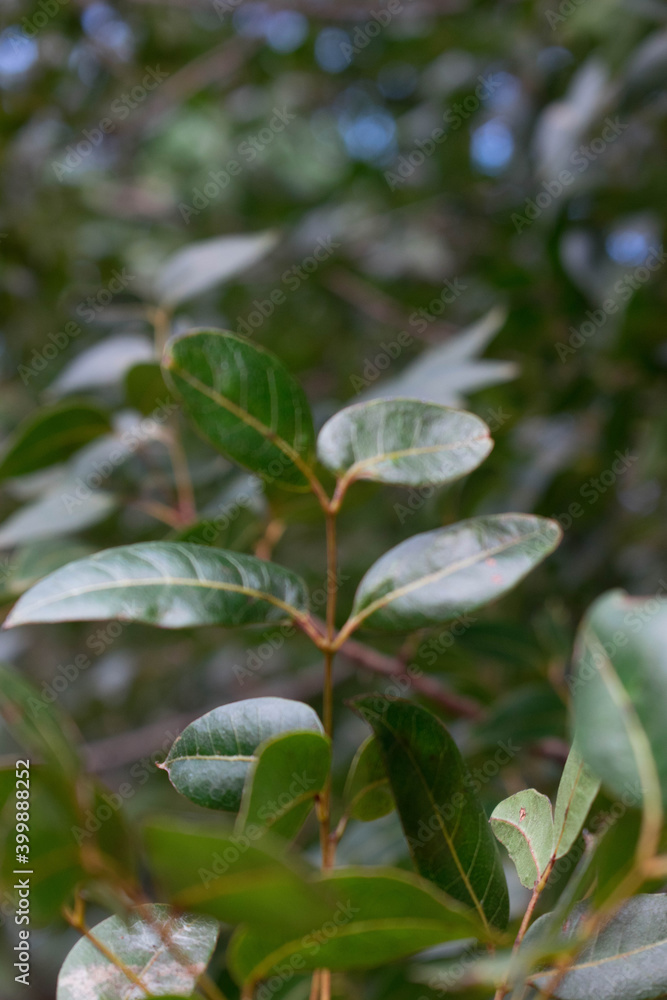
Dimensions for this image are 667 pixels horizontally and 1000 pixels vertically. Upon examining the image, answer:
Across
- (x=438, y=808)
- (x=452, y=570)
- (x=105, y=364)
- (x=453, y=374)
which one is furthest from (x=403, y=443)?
(x=105, y=364)

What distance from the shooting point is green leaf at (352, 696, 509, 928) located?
1.13 ft

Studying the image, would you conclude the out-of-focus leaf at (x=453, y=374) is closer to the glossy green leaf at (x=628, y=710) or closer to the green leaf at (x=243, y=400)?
the green leaf at (x=243, y=400)

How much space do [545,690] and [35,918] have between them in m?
0.53

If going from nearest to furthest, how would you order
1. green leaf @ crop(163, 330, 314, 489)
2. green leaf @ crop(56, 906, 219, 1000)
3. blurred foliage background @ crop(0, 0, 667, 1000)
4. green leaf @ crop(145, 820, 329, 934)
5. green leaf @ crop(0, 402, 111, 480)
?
green leaf @ crop(145, 820, 329, 934) < green leaf @ crop(56, 906, 219, 1000) < green leaf @ crop(163, 330, 314, 489) < green leaf @ crop(0, 402, 111, 480) < blurred foliage background @ crop(0, 0, 667, 1000)

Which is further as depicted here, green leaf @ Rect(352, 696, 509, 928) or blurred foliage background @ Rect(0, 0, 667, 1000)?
blurred foliage background @ Rect(0, 0, 667, 1000)

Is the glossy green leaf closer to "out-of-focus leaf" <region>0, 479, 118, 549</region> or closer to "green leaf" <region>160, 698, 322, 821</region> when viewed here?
"green leaf" <region>160, 698, 322, 821</region>

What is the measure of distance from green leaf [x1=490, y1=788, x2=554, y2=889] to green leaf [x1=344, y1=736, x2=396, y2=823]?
0.05 metres

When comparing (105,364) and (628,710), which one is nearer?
(628,710)

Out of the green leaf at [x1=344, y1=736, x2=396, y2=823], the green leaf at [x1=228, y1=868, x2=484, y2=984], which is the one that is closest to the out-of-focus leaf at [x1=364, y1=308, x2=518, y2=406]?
the green leaf at [x1=344, y1=736, x2=396, y2=823]

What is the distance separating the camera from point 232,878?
0.23 m

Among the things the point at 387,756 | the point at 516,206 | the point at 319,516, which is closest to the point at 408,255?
the point at 516,206

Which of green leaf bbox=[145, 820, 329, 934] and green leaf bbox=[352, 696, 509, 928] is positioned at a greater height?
green leaf bbox=[145, 820, 329, 934]

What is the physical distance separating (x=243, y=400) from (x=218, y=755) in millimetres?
183

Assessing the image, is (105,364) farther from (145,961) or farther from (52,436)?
(145,961)
